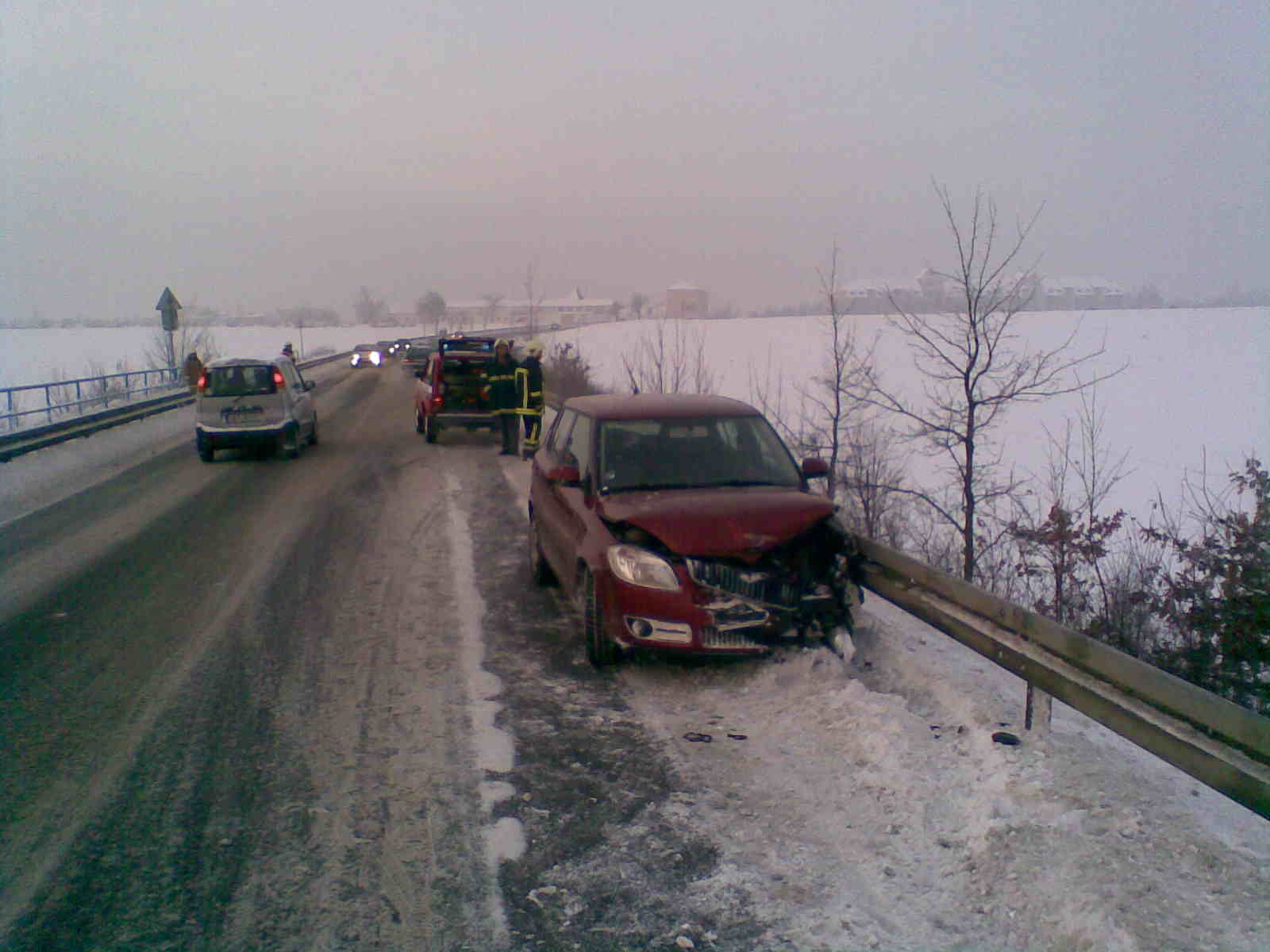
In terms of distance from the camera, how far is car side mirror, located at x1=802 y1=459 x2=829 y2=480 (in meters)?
6.79

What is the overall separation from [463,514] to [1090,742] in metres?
8.49

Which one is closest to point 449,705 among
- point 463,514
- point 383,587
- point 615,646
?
point 615,646

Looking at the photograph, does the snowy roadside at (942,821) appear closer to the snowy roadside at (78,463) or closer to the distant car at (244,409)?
the snowy roadside at (78,463)

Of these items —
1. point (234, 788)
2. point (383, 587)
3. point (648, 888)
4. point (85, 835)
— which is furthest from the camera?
point (383, 587)

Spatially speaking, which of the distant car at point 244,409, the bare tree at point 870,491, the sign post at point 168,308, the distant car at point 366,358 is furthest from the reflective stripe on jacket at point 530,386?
the distant car at point 366,358

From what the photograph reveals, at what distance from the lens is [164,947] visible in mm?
3316

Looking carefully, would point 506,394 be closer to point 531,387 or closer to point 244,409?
point 531,387

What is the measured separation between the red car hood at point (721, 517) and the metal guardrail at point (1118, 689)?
0.82 m

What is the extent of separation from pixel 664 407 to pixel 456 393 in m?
12.8

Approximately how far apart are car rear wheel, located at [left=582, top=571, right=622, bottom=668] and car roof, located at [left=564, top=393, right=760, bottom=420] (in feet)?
5.04

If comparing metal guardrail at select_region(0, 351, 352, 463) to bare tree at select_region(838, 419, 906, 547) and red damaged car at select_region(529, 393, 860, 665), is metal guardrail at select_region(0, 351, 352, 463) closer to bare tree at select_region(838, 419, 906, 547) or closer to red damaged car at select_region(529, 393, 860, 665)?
bare tree at select_region(838, 419, 906, 547)

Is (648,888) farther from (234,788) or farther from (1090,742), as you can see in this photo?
(1090,742)

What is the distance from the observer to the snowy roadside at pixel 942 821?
10.9ft

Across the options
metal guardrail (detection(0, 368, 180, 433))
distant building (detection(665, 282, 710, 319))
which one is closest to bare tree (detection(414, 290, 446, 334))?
distant building (detection(665, 282, 710, 319))
